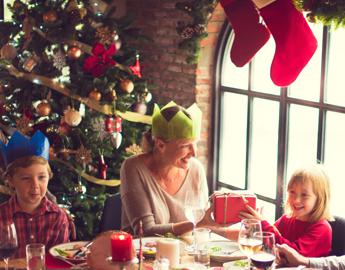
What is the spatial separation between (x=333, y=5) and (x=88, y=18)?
2266 millimetres

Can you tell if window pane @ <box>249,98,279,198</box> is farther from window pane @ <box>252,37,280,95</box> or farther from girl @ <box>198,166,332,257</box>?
girl @ <box>198,166,332,257</box>

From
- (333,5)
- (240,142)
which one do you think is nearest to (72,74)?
(240,142)

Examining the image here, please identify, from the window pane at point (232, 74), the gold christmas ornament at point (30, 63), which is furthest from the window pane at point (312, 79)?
the gold christmas ornament at point (30, 63)

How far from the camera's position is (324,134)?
436 centimetres

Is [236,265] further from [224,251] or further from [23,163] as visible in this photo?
[23,163]

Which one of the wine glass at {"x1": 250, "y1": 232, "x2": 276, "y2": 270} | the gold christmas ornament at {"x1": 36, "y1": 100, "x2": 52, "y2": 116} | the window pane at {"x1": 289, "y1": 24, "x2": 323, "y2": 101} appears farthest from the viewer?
the gold christmas ornament at {"x1": 36, "y1": 100, "x2": 52, "y2": 116}

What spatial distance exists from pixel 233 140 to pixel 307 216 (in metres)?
1.99

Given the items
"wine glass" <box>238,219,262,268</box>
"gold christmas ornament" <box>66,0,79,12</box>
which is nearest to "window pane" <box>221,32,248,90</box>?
"gold christmas ornament" <box>66,0,79,12</box>

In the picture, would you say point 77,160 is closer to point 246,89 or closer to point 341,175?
point 246,89

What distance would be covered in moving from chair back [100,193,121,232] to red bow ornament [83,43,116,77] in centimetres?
128

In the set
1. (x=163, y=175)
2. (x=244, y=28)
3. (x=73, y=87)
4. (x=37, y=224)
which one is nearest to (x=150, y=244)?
(x=37, y=224)

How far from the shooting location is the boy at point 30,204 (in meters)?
3.18

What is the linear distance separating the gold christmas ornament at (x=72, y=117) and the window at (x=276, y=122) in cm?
113

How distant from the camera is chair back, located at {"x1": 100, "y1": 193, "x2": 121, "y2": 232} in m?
3.62
